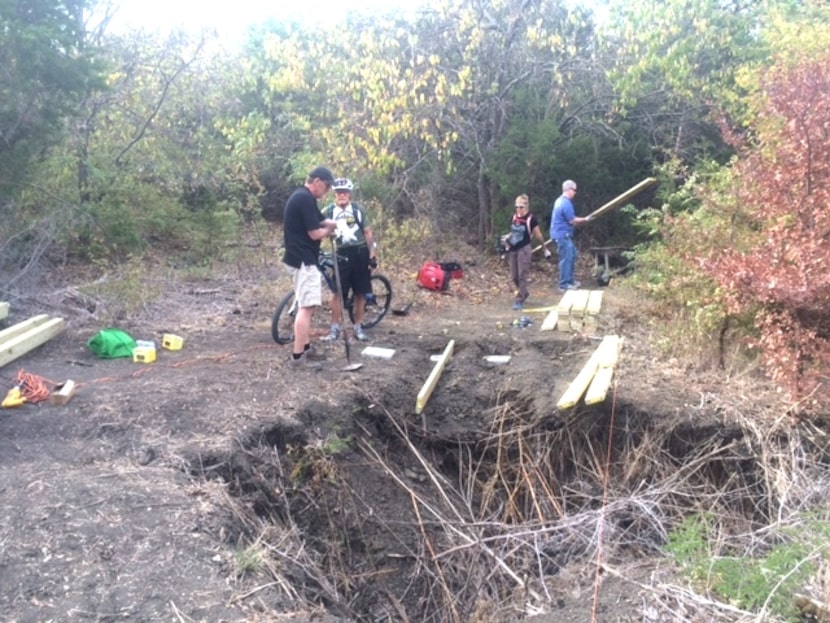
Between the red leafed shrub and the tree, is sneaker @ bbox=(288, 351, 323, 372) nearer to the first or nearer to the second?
the red leafed shrub

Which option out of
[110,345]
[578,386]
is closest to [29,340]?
[110,345]

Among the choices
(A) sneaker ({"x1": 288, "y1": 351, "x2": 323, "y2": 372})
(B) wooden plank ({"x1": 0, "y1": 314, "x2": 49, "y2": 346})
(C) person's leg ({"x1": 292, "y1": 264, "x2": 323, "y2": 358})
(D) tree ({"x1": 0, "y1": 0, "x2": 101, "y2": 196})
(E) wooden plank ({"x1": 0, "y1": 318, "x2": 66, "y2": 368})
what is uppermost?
(D) tree ({"x1": 0, "y1": 0, "x2": 101, "y2": 196})

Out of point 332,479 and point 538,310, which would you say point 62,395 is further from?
point 538,310

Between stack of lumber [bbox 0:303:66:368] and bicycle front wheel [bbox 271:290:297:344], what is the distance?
2.14m

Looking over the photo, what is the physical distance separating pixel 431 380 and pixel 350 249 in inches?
73.0

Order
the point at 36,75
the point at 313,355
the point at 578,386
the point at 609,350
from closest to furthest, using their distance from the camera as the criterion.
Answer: the point at 578,386 → the point at 609,350 → the point at 313,355 → the point at 36,75

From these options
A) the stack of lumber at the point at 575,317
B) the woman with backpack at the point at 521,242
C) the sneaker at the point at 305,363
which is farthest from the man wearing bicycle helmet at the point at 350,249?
the woman with backpack at the point at 521,242

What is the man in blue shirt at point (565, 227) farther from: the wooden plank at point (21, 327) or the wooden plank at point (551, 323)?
the wooden plank at point (21, 327)

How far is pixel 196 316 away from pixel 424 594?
495 cm

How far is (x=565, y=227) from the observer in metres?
11.1

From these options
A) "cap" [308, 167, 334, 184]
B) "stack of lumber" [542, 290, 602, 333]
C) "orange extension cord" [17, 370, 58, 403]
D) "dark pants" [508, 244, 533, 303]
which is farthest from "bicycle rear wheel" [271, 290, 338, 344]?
"dark pants" [508, 244, 533, 303]

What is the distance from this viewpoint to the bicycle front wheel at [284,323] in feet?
24.4

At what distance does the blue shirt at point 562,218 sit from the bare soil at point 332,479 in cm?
319

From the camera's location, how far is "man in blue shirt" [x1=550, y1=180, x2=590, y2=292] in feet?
36.2
